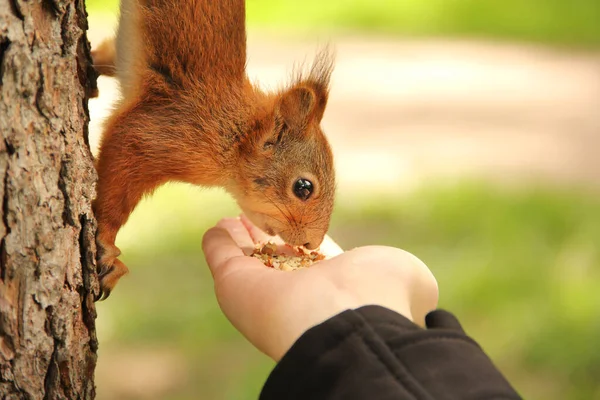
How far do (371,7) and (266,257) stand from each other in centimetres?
483

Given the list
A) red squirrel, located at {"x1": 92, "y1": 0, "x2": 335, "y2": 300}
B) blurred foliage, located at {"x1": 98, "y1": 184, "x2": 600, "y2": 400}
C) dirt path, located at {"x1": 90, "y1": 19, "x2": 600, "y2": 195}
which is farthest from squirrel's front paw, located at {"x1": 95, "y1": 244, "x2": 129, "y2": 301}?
dirt path, located at {"x1": 90, "y1": 19, "x2": 600, "y2": 195}

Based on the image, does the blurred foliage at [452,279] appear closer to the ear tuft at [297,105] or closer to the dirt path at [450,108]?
the dirt path at [450,108]

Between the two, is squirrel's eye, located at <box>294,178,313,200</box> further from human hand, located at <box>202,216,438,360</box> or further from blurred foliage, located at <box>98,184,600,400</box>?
blurred foliage, located at <box>98,184,600,400</box>

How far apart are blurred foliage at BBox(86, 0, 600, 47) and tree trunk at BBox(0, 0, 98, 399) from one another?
15.2 feet

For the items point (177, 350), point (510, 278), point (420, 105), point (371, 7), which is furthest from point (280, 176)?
point (371, 7)

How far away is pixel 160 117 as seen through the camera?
1400 millimetres

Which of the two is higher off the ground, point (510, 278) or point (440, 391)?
point (440, 391)

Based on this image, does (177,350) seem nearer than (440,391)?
No

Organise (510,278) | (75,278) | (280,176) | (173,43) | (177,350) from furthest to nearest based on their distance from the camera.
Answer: (510,278)
(177,350)
(280,176)
(173,43)
(75,278)

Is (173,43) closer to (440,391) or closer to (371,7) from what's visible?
(440,391)

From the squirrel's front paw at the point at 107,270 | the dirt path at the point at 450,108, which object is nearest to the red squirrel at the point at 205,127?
the squirrel's front paw at the point at 107,270

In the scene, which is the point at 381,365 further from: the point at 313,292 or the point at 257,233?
the point at 257,233

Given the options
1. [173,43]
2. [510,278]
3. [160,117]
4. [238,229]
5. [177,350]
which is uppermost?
[173,43]

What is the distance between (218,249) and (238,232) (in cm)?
25
